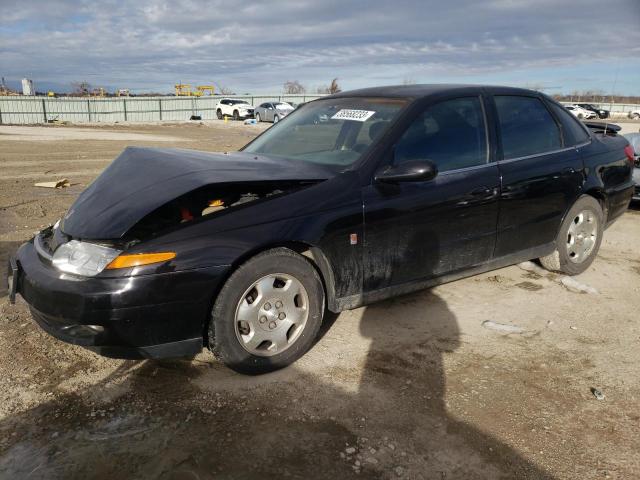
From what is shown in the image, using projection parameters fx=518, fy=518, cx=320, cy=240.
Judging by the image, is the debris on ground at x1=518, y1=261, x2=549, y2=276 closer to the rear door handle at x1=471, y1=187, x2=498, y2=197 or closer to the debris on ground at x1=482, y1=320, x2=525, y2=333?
the debris on ground at x1=482, y1=320, x2=525, y2=333

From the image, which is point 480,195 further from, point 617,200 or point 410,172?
point 617,200

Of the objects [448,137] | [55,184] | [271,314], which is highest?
[448,137]

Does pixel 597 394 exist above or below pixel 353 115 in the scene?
below

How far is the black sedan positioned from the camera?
265 cm

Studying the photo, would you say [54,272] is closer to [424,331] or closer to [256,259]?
[256,259]

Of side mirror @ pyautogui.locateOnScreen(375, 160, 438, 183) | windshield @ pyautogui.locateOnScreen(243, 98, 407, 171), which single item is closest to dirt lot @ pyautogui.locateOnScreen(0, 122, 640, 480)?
side mirror @ pyautogui.locateOnScreen(375, 160, 438, 183)

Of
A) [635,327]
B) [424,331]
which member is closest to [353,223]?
[424,331]

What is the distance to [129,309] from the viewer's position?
256 centimetres

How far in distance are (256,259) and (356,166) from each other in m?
0.93

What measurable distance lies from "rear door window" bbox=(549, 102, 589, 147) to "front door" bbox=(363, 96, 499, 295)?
1.12 metres

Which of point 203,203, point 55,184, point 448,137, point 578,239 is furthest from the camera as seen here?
point 55,184

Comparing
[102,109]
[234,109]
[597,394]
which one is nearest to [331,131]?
[597,394]

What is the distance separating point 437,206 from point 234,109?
37.0 metres

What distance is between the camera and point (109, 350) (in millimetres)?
2678
